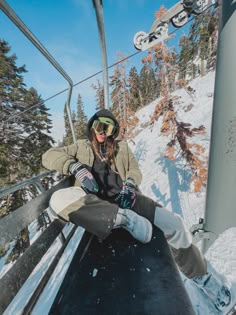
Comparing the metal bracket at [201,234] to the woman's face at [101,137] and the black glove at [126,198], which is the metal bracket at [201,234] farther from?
the woman's face at [101,137]

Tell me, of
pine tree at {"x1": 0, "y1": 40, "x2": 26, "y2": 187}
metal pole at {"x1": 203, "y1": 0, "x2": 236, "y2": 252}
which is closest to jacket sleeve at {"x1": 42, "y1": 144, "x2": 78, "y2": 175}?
metal pole at {"x1": 203, "y1": 0, "x2": 236, "y2": 252}

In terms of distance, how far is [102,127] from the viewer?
8.30 ft

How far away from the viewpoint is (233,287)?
1.74m

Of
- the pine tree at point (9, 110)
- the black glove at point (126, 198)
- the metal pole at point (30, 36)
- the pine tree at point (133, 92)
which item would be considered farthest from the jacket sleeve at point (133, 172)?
→ the pine tree at point (133, 92)

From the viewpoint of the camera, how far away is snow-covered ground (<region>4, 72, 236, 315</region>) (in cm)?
190

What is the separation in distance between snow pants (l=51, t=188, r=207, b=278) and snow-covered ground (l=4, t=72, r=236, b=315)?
9.8 inches

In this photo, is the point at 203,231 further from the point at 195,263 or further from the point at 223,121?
the point at 223,121

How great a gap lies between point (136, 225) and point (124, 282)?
46 cm

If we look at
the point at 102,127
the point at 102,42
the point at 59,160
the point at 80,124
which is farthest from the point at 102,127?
the point at 80,124

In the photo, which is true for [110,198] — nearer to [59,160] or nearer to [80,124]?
[59,160]

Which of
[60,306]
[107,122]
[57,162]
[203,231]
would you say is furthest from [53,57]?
[203,231]

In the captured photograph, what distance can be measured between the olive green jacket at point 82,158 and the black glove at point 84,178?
94 mm

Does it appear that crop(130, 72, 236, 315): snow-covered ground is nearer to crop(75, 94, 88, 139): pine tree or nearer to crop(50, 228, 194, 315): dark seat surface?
crop(50, 228, 194, 315): dark seat surface

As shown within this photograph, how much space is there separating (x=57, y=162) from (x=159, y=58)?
9.59 meters
